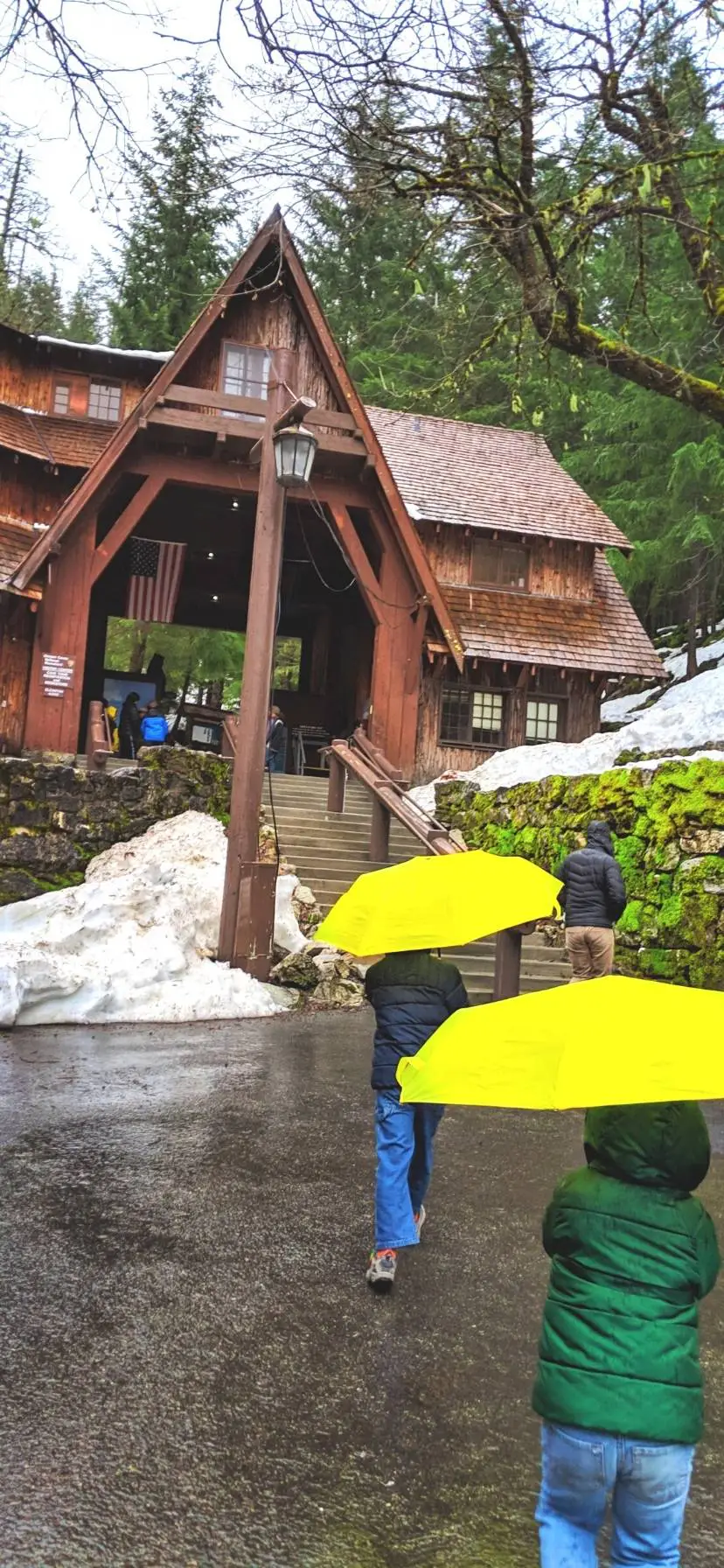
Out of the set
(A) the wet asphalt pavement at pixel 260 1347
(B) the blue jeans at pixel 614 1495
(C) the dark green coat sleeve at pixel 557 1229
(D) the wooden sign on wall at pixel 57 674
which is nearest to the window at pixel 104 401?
(D) the wooden sign on wall at pixel 57 674

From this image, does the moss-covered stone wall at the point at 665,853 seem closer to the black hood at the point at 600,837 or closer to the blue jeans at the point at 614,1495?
the black hood at the point at 600,837

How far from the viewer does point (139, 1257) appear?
4336mm

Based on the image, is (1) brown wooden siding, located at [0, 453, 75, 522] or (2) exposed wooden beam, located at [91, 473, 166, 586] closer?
(2) exposed wooden beam, located at [91, 473, 166, 586]

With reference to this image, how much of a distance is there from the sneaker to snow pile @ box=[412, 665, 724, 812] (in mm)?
9190

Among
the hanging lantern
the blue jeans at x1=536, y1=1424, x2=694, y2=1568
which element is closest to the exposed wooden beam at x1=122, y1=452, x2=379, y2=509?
the hanging lantern

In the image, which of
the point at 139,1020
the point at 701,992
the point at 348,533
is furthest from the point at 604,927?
the point at 348,533

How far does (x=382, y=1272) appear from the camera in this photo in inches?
164

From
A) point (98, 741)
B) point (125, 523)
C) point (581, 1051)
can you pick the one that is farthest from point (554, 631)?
point (581, 1051)

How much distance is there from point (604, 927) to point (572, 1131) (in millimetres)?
2433

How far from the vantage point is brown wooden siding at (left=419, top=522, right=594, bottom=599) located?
2291 centimetres

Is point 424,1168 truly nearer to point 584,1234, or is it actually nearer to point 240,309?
point 584,1234

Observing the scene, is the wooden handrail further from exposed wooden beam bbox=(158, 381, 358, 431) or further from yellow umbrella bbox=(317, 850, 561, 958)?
yellow umbrella bbox=(317, 850, 561, 958)

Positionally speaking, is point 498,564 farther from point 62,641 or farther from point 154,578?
point 62,641

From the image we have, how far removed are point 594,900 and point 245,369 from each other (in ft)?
44.1
